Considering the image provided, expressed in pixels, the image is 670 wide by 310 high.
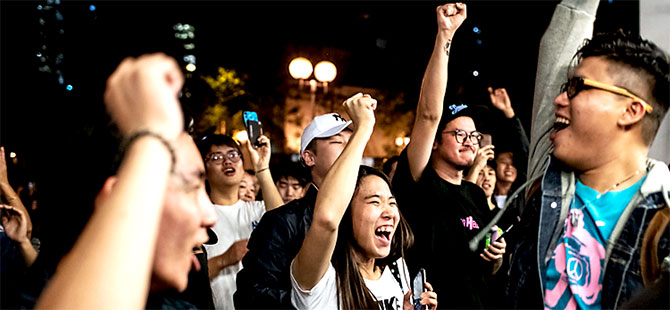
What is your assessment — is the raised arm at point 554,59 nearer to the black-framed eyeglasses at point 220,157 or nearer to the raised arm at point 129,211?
the raised arm at point 129,211

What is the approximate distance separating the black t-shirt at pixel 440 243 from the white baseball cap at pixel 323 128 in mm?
391

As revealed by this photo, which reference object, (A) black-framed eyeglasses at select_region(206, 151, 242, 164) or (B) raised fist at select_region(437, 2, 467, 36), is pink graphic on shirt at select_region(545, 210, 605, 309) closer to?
(B) raised fist at select_region(437, 2, 467, 36)

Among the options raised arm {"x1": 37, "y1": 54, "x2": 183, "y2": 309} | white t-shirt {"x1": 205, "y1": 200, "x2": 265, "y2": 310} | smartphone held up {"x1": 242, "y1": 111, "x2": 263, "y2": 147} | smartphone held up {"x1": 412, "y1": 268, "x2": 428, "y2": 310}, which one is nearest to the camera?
raised arm {"x1": 37, "y1": 54, "x2": 183, "y2": 309}

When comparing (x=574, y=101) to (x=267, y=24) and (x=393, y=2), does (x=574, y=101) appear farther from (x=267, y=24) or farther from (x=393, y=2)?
(x=267, y=24)

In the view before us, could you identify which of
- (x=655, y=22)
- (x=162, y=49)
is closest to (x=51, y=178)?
(x=162, y=49)

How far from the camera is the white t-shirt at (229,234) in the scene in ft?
12.2

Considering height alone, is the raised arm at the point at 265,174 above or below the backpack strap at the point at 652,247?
above

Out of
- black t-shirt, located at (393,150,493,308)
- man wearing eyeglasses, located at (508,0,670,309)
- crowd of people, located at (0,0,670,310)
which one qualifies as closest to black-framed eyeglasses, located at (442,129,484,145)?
crowd of people, located at (0,0,670,310)

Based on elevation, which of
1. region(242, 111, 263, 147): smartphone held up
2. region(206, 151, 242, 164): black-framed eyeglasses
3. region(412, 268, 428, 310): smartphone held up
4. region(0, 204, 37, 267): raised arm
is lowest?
region(412, 268, 428, 310): smartphone held up

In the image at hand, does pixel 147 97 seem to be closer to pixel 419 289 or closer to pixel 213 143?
pixel 419 289

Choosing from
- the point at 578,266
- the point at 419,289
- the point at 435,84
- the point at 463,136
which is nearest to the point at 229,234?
the point at 463,136

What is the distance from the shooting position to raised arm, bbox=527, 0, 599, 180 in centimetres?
207

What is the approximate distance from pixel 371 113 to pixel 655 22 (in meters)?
1.23

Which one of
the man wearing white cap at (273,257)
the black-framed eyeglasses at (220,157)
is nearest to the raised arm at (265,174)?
the black-framed eyeglasses at (220,157)
